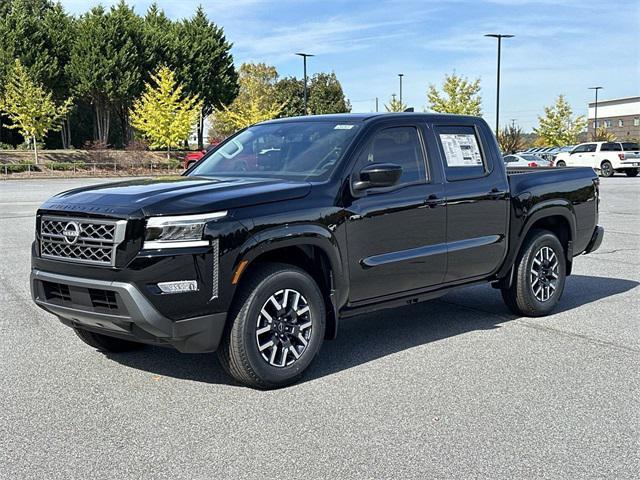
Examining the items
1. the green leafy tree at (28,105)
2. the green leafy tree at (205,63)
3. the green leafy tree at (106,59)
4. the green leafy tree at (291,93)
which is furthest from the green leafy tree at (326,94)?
the green leafy tree at (28,105)

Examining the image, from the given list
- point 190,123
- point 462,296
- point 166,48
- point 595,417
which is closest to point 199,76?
point 166,48

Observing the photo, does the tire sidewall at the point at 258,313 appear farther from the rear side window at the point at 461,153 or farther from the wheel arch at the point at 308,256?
the rear side window at the point at 461,153

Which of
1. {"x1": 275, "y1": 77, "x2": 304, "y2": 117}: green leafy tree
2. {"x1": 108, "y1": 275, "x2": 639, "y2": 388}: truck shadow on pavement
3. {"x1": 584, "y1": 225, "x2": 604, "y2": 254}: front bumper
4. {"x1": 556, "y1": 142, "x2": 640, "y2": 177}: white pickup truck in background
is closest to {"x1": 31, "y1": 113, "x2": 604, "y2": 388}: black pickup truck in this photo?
{"x1": 108, "y1": 275, "x2": 639, "y2": 388}: truck shadow on pavement

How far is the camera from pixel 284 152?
19.4 ft

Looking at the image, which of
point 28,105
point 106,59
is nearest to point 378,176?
point 28,105

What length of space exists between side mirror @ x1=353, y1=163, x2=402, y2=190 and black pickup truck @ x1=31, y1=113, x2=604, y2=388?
1 cm

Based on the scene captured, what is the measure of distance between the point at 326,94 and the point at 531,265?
8756 cm

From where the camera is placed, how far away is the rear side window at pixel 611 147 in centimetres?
3806

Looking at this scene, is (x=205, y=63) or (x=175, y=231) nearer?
(x=175, y=231)

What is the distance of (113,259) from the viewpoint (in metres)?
4.58

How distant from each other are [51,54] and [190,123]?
11.4 m

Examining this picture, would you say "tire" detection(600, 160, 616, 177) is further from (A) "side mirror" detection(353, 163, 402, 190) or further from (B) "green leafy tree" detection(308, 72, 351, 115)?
(B) "green leafy tree" detection(308, 72, 351, 115)

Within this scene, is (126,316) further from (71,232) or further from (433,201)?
(433,201)

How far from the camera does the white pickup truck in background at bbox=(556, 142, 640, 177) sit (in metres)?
37.7
